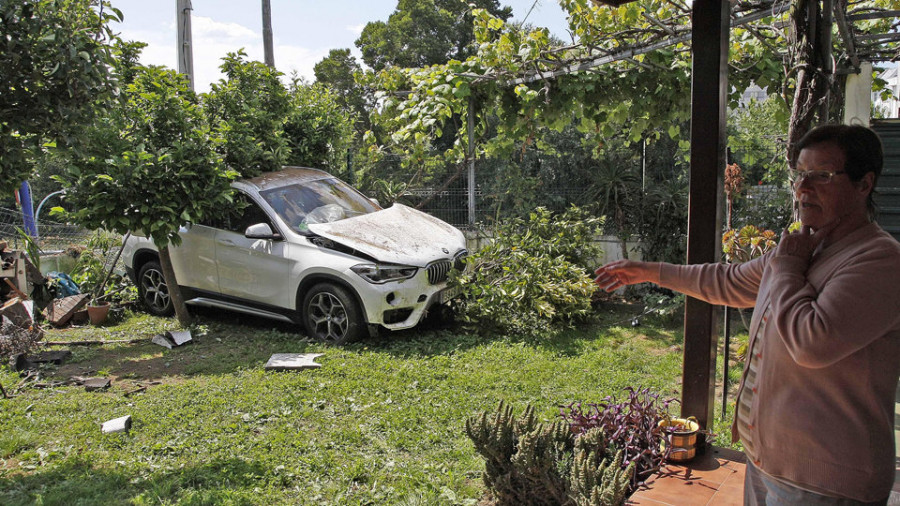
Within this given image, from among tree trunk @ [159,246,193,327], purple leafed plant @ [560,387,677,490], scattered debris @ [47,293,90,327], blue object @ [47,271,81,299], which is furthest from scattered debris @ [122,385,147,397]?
blue object @ [47,271,81,299]

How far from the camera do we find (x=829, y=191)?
1820mm

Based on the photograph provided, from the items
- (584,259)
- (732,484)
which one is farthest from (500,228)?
(732,484)

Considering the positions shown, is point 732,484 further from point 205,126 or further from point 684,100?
point 205,126

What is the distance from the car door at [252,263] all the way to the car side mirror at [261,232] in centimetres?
7

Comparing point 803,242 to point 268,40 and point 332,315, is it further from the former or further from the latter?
point 268,40

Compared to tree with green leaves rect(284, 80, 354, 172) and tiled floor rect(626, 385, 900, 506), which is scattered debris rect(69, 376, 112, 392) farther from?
tiled floor rect(626, 385, 900, 506)

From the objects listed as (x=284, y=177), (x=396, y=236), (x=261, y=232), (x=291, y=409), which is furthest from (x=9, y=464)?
(x=284, y=177)

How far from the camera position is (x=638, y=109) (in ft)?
26.4

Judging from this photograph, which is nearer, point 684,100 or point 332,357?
point 332,357

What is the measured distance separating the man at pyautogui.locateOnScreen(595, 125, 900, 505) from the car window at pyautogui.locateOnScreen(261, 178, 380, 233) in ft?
20.0

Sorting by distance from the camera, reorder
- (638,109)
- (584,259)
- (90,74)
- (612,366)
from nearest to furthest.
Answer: (90,74), (612,366), (638,109), (584,259)

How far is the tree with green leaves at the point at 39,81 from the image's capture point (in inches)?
164

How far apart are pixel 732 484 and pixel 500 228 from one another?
5944 millimetres

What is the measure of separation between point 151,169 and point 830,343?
23.3 feet
